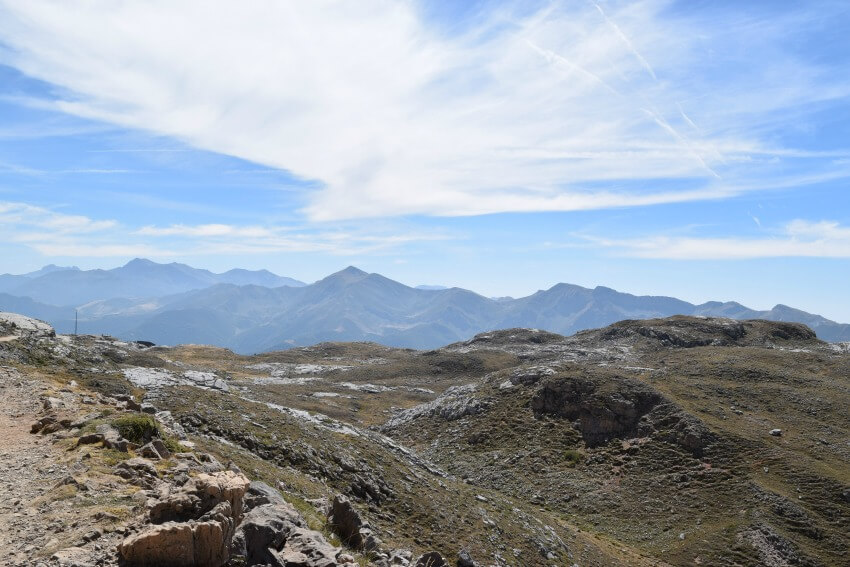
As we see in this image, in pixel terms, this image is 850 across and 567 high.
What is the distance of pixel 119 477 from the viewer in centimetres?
1427

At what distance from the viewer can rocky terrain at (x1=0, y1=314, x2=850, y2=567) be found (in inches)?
475

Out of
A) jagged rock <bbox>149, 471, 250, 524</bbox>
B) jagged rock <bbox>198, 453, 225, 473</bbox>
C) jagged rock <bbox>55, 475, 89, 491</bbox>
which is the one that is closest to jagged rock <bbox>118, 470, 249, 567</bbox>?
jagged rock <bbox>149, 471, 250, 524</bbox>

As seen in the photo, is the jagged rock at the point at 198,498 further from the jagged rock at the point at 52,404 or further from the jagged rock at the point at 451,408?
the jagged rock at the point at 451,408

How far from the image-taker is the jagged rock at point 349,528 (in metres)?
17.2

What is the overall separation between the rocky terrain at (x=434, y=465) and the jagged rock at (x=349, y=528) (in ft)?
0.24

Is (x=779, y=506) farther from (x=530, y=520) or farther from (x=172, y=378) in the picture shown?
(x=172, y=378)

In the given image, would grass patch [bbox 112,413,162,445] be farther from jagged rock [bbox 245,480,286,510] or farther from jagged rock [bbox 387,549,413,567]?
jagged rock [bbox 387,549,413,567]

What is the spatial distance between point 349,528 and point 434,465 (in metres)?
30.1

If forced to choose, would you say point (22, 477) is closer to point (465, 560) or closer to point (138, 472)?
point (138, 472)

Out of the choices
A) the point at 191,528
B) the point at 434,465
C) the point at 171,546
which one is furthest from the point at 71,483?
the point at 434,465

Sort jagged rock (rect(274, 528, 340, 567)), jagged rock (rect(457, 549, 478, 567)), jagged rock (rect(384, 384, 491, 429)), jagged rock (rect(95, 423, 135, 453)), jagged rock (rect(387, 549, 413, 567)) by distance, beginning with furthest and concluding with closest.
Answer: jagged rock (rect(384, 384, 491, 429)) < jagged rock (rect(457, 549, 478, 567)) < jagged rock (rect(387, 549, 413, 567)) < jagged rock (rect(95, 423, 135, 453)) < jagged rock (rect(274, 528, 340, 567))

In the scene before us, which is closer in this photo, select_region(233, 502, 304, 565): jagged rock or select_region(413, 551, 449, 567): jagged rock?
select_region(233, 502, 304, 565): jagged rock

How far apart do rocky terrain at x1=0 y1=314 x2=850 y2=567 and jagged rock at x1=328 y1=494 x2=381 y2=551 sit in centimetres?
7

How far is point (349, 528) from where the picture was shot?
17.6 m
